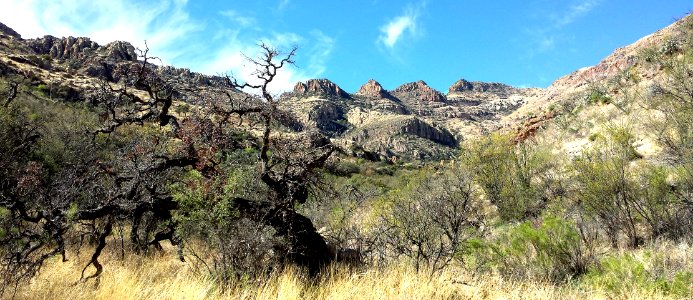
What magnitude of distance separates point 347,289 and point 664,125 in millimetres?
11764

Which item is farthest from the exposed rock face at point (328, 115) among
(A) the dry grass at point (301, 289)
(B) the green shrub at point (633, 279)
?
(A) the dry grass at point (301, 289)

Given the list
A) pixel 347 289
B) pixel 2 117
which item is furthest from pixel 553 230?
pixel 2 117

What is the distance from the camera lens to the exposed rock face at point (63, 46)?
10225 centimetres

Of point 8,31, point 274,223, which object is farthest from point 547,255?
point 8,31

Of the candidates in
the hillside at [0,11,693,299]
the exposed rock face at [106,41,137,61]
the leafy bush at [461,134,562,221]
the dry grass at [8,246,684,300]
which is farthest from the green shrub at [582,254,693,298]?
the exposed rock face at [106,41,137,61]

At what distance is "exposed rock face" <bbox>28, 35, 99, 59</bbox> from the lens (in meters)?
102

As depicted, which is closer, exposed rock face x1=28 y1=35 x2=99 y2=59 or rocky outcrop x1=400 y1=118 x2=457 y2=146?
exposed rock face x1=28 y1=35 x2=99 y2=59

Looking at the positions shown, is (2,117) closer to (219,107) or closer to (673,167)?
(219,107)

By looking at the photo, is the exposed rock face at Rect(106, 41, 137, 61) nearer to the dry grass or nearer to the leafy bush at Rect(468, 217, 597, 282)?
the dry grass

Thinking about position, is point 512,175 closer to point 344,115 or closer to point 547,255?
point 547,255

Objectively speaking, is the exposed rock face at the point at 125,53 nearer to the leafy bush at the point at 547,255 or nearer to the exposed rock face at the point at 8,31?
the leafy bush at the point at 547,255

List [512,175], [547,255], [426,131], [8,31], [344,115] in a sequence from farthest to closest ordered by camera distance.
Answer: [344,115] → [426,131] → [8,31] → [512,175] → [547,255]

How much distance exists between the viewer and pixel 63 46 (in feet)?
354

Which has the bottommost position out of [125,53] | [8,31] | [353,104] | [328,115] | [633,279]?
[633,279]
